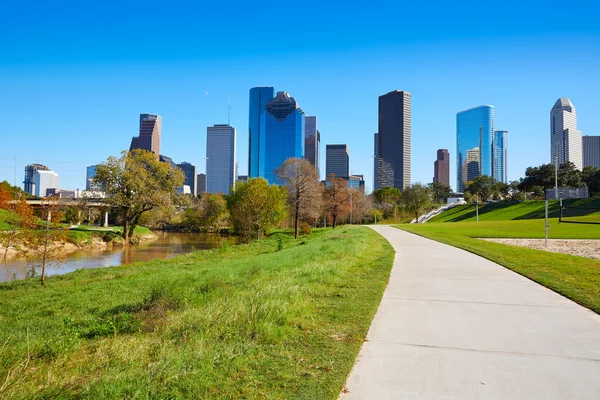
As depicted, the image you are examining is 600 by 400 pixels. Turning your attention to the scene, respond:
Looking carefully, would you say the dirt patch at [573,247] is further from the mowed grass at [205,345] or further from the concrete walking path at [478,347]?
the mowed grass at [205,345]

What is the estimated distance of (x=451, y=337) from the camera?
229 inches

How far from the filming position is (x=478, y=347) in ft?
17.7

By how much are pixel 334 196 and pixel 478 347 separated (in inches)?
2335

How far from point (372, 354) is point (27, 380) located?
12.6ft

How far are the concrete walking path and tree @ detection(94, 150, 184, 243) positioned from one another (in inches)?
1704

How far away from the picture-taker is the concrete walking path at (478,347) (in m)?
4.09

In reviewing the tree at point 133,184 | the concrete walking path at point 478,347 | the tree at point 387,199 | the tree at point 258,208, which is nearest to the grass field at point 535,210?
the tree at point 387,199

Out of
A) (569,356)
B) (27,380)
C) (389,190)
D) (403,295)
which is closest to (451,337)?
(569,356)

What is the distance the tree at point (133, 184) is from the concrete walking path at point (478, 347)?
1704 inches

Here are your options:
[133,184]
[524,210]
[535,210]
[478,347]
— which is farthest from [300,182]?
[524,210]

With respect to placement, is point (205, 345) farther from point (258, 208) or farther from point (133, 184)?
point (133, 184)

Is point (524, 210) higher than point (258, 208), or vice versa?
point (524, 210)

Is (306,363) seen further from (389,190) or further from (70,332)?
(389,190)

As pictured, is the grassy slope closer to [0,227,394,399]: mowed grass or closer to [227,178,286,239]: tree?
[227,178,286,239]: tree
